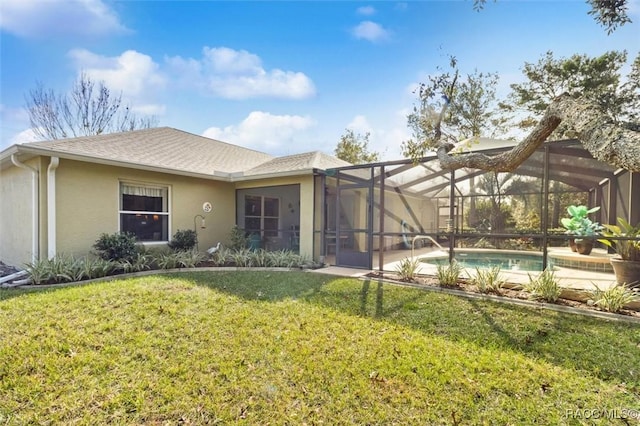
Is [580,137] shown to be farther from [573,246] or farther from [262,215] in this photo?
[262,215]

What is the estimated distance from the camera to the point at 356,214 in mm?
9438

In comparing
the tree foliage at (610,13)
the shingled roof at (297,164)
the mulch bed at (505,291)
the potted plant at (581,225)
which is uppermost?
the tree foliage at (610,13)

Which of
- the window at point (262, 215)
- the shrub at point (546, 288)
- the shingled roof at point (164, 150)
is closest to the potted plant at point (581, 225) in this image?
the shrub at point (546, 288)

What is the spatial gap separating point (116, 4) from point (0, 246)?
8259mm

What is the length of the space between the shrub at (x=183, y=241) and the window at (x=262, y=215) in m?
2.31

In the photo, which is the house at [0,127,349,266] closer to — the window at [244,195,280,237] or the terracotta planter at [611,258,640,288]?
the window at [244,195,280,237]

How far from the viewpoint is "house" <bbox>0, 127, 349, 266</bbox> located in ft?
24.0

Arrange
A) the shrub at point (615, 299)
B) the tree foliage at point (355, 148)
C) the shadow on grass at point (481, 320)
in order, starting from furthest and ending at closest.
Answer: the tree foliage at point (355, 148) → the shrub at point (615, 299) → the shadow on grass at point (481, 320)

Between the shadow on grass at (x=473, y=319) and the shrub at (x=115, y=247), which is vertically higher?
the shrub at (x=115, y=247)

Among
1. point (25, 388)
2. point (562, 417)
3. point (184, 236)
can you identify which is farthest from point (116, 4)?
point (562, 417)

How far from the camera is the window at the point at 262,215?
11.7m

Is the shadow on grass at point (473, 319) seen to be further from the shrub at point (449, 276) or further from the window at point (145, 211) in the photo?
the window at point (145, 211)

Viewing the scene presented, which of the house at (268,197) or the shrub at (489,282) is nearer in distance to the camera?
the shrub at (489,282)

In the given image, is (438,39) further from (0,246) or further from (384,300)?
(0,246)
